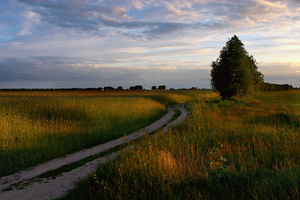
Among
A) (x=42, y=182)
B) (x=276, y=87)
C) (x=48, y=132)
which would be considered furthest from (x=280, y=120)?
(x=276, y=87)

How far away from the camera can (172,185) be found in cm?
596

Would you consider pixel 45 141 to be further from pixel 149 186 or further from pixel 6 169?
pixel 149 186

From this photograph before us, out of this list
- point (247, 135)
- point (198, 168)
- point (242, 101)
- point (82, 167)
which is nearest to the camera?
point (198, 168)

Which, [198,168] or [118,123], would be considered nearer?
[198,168]

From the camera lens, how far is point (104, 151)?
12.4m

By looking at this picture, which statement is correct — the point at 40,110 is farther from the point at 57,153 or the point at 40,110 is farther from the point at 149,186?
the point at 149,186

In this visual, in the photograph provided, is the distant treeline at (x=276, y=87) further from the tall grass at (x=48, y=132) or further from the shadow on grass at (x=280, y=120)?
the tall grass at (x=48, y=132)

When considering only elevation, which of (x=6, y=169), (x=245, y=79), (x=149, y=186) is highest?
(x=245, y=79)

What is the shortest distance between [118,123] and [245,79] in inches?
1097

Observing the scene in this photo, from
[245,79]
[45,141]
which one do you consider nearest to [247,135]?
[45,141]

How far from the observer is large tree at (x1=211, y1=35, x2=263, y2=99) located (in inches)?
A: 1491

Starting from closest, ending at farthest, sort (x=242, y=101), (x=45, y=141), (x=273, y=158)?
(x=273, y=158)
(x=45, y=141)
(x=242, y=101)

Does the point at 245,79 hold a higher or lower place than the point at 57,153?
higher

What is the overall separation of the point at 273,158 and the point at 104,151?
29.6 feet
